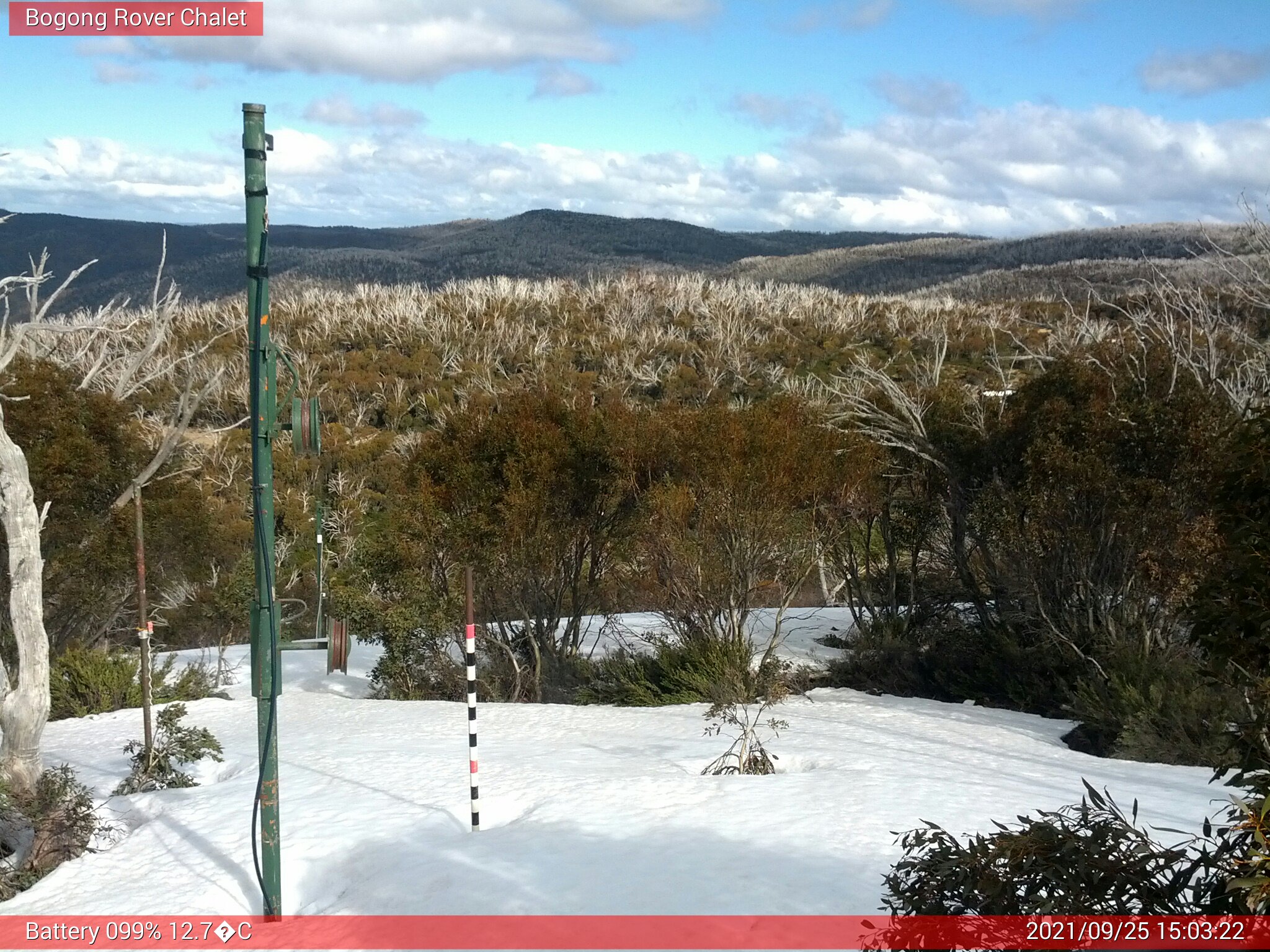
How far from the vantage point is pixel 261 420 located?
575 cm

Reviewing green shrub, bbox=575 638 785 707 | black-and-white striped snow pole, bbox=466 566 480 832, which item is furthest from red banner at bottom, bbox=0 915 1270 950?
green shrub, bbox=575 638 785 707

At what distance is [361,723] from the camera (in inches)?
456

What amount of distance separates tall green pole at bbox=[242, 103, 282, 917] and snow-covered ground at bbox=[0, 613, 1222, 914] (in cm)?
141

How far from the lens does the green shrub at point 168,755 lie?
30.2 ft

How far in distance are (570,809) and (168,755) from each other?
392 cm

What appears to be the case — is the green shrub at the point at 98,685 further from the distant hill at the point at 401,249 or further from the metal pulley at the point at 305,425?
the distant hill at the point at 401,249

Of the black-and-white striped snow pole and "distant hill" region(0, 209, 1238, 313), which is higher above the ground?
"distant hill" region(0, 209, 1238, 313)

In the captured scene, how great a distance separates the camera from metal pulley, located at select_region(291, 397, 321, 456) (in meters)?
5.83

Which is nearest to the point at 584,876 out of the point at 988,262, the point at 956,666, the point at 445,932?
the point at 445,932

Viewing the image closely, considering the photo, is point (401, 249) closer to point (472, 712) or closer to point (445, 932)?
point (472, 712)

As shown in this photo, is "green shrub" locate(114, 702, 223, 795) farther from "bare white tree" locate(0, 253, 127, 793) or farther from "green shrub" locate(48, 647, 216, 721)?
"green shrub" locate(48, 647, 216, 721)

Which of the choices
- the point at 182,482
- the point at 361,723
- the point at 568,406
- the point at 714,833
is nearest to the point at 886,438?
the point at 568,406

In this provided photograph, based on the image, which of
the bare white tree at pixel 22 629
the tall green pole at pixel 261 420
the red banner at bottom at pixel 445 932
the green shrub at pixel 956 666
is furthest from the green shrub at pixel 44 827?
the green shrub at pixel 956 666

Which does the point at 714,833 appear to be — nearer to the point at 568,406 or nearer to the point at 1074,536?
the point at 1074,536
